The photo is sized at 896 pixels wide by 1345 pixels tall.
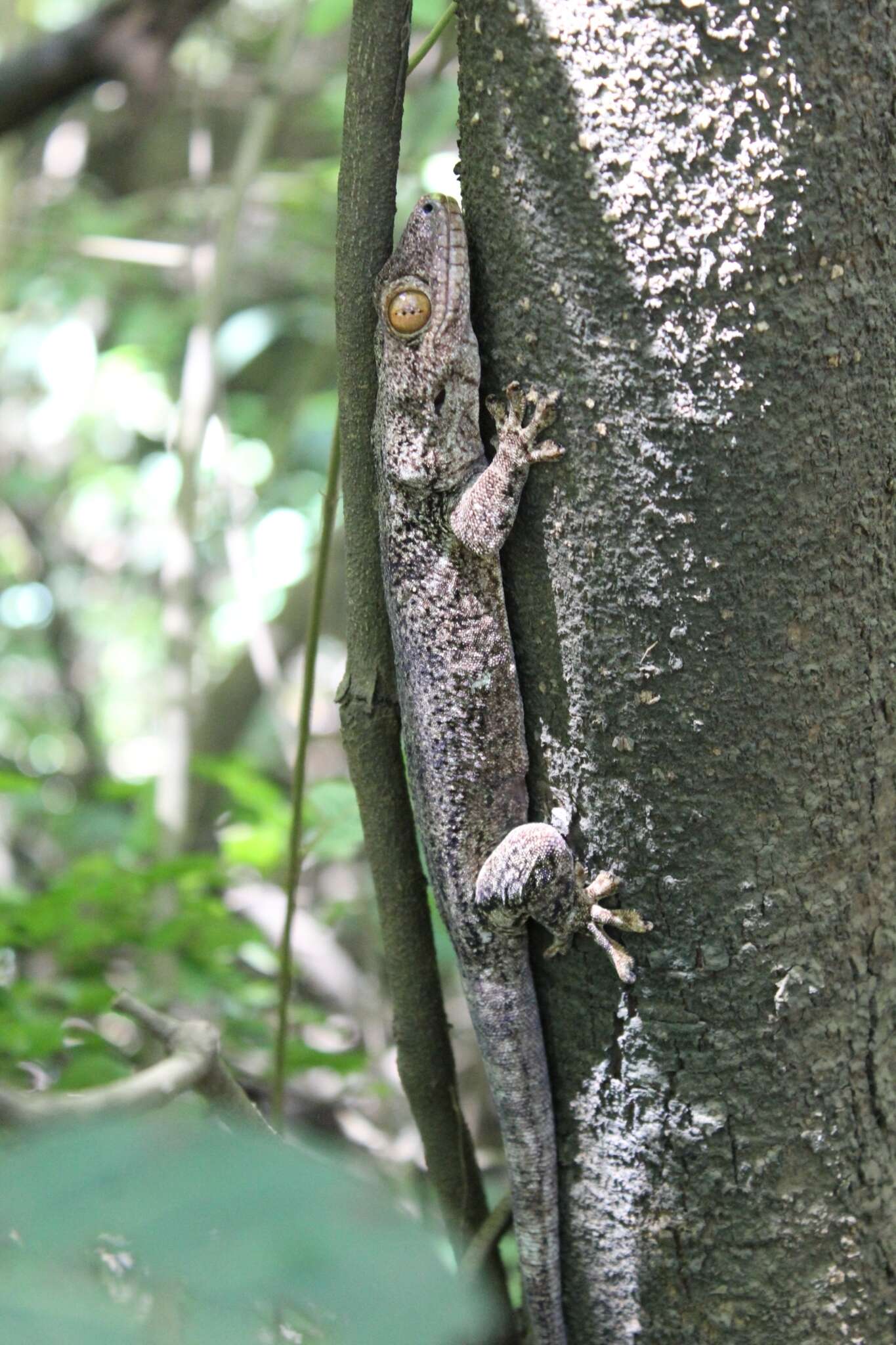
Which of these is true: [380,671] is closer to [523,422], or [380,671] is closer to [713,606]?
[523,422]

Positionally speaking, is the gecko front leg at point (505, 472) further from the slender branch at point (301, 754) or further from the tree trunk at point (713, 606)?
the slender branch at point (301, 754)

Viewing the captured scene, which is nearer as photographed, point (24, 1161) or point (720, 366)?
point (24, 1161)

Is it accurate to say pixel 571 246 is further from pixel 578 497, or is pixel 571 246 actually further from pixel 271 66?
pixel 271 66

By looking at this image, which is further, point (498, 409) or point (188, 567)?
point (188, 567)

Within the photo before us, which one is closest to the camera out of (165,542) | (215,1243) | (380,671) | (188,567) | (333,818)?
(215,1243)

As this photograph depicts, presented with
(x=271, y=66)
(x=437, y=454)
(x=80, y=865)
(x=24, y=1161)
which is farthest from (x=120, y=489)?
(x=24, y=1161)

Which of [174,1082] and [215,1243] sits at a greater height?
[215,1243]

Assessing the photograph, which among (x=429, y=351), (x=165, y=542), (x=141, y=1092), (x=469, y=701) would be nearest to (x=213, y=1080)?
(x=141, y=1092)
